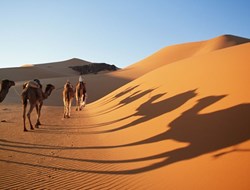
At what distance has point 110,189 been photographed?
211 inches

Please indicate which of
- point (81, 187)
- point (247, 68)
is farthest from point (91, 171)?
point (247, 68)

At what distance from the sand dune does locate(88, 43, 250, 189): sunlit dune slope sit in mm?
17

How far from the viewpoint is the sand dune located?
5.46 metres

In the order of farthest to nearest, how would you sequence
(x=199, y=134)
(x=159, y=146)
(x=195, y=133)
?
(x=159, y=146)
(x=195, y=133)
(x=199, y=134)

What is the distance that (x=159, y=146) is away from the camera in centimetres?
750

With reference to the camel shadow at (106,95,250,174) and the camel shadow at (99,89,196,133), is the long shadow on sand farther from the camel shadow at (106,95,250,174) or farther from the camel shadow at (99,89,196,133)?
the camel shadow at (99,89,196,133)

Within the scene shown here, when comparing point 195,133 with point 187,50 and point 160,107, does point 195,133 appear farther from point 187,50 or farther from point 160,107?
point 187,50

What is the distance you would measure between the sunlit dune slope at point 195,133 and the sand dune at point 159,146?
2 cm

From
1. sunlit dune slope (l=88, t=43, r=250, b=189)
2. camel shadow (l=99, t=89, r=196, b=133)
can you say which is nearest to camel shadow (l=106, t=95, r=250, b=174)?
sunlit dune slope (l=88, t=43, r=250, b=189)

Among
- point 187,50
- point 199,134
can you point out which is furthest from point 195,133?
point 187,50

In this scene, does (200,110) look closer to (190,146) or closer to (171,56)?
(190,146)

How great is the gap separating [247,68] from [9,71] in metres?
69.2

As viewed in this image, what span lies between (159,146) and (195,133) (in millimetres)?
1012

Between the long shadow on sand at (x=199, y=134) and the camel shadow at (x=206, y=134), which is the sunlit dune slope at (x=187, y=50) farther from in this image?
the camel shadow at (x=206, y=134)
